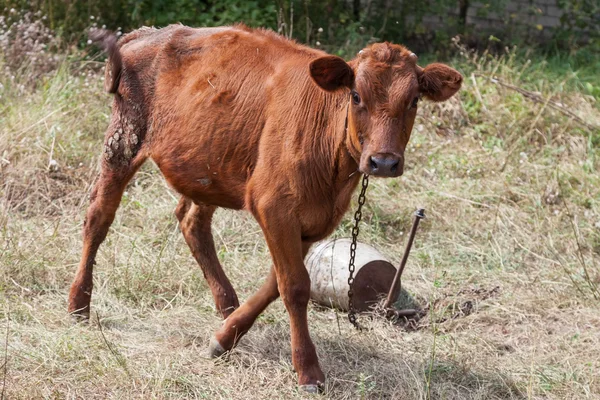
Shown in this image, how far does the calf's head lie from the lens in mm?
4281

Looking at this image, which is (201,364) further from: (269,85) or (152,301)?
(269,85)

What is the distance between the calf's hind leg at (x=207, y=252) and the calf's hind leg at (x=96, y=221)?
0.48m

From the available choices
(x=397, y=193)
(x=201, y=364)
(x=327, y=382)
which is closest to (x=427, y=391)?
(x=327, y=382)

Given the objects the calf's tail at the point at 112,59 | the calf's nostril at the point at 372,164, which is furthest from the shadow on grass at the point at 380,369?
the calf's tail at the point at 112,59

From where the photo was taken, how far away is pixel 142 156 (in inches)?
218

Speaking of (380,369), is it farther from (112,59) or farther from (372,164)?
(112,59)

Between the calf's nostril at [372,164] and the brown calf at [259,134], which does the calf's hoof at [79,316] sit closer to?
the brown calf at [259,134]

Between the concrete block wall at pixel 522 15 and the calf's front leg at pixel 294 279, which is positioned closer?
the calf's front leg at pixel 294 279

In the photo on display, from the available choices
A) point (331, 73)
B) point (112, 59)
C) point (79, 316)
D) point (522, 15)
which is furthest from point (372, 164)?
point (522, 15)

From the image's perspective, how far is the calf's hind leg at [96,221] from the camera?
18.4 feet

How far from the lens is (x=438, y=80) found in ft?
15.0

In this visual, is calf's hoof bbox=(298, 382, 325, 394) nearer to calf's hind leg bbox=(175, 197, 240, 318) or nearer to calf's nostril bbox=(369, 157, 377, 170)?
calf's hind leg bbox=(175, 197, 240, 318)

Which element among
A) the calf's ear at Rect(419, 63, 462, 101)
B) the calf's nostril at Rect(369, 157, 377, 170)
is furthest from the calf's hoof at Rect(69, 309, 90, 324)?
the calf's ear at Rect(419, 63, 462, 101)

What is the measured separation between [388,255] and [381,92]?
107 inches
